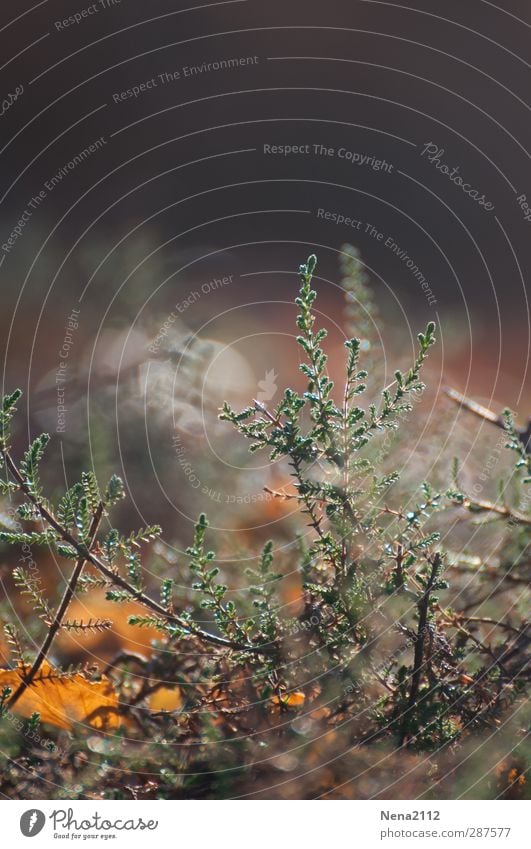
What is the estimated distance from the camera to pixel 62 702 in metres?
0.66

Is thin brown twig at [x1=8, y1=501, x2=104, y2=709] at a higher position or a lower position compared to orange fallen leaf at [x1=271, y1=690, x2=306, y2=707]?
higher

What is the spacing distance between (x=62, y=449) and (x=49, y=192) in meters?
0.34

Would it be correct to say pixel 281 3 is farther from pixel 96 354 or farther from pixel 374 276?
pixel 96 354

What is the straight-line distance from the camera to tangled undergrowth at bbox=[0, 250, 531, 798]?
1.89ft

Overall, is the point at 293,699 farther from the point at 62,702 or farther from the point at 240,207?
the point at 240,207

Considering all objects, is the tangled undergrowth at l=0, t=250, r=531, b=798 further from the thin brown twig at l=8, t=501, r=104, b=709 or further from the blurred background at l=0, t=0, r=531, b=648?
the blurred background at l=0, t=0, r=531, b=648

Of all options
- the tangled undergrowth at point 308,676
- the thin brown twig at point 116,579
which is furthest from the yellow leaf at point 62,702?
the thin brown twig at point 116,579

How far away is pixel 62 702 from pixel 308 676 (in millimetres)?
209

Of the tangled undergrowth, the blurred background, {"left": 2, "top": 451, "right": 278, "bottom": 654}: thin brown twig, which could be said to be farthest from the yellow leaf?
the blurred background

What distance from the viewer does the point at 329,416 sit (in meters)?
0.60

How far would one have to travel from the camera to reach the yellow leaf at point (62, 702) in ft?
2.13

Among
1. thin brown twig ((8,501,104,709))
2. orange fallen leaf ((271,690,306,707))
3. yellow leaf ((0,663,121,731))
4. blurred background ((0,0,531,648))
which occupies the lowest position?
orange fallen leaf ((271,690,306,707))

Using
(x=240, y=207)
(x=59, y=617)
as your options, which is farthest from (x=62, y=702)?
(x=240, y=207)
